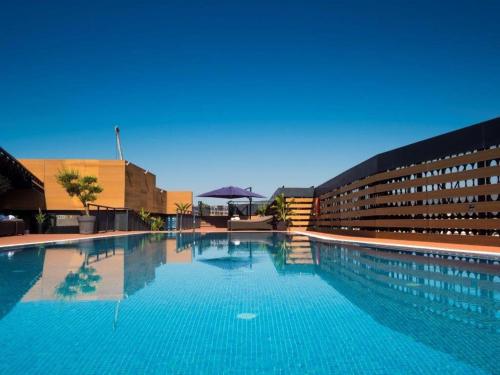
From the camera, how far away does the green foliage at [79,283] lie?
5988 millimetres

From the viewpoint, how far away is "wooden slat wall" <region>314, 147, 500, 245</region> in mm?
11609

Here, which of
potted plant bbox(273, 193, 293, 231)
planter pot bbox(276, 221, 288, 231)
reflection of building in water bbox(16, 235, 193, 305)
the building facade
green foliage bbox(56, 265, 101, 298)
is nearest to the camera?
reflection of building in water bbox(16, 235, 193, 305)

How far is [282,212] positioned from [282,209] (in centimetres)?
23

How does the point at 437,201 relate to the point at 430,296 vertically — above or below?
above

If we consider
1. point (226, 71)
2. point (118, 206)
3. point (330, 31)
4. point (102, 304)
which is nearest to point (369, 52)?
point (330, 31)

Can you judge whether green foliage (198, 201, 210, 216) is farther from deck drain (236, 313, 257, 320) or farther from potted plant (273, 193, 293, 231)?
deck drain (236, 313, 257, 320)

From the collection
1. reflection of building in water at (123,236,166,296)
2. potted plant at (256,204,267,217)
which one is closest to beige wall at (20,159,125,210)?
potted plant at (256,204,267,217)

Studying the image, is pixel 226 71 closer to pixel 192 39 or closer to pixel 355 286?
pixel 192 39

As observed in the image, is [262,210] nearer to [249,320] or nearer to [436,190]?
[436,190]

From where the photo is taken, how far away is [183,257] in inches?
449

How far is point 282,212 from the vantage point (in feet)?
96.9

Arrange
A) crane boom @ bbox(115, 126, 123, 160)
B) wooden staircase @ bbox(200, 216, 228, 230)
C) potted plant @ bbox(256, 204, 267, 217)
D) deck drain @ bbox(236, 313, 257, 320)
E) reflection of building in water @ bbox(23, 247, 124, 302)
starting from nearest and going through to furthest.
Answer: deck drain @ bbox(236, 313, 257, 320)
reflection of building in water @ bbox(23, 247, 124, 302)
potted plant @ bbox(256, 204, 267, 217)
wooden staircase @ bbox(200, 216, 228, 230)
crane boom @ bbox(115, 126, 123, 160)

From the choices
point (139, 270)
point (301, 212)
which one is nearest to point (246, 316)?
point (139, 270)

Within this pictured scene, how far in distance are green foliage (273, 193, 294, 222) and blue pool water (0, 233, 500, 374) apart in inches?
813
